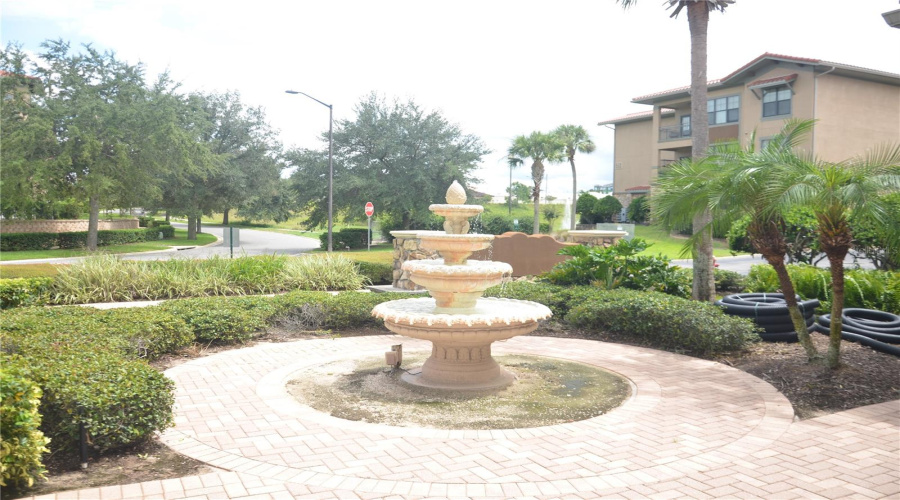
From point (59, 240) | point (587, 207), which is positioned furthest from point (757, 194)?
point (587, 207)

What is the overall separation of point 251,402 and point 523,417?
9.47ft

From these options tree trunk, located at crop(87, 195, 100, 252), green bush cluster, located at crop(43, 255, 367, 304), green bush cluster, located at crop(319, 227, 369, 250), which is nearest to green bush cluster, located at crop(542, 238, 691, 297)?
green bush cluster, located at crop(43, 255, 367, 304)

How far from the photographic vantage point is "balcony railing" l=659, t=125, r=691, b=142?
42772mm

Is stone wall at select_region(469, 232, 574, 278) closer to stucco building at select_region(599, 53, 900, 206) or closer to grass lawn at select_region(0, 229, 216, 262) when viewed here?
stucco building at select_region(599, 53, 900, 206)

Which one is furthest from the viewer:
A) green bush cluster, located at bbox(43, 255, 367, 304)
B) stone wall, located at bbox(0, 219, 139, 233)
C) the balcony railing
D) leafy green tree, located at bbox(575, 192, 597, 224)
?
leafy green tree, located at bbox(575, 192, 597, 224)

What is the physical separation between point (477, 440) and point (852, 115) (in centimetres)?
3766

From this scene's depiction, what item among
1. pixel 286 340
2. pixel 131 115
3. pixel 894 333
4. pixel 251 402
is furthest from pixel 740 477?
pixel 131 115

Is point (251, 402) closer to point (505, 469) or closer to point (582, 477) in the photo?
point (505, 469)

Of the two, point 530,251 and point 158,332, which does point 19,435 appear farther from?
point 530,251

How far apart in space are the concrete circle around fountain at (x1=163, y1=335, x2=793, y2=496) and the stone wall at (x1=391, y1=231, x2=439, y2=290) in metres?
9.00

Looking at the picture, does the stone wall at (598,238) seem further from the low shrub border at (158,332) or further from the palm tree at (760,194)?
the palm tree at (760,194)

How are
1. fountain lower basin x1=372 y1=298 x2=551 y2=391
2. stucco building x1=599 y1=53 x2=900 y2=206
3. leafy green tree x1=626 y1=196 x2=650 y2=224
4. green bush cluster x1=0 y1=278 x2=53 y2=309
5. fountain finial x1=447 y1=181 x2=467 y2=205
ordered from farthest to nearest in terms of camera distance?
leafy green tree x1=626 y1=196 x2=650 y2=224 < stucco building x1=599 y1=53 x2=900 y2=206 < green bush cluster x1=0 y1=278 x2=53 y2=309 < fountain finial x1=447 y1=181 x2=467 y2=205 < fountain lower basin x1=372 y1=298 x2=551 y2=391

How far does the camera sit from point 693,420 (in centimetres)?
619

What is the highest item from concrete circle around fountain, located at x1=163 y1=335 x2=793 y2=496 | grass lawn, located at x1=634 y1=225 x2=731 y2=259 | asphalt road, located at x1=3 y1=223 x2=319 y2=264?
grass lawn, located at x1=634 y1=225 x2=731 y2=259
